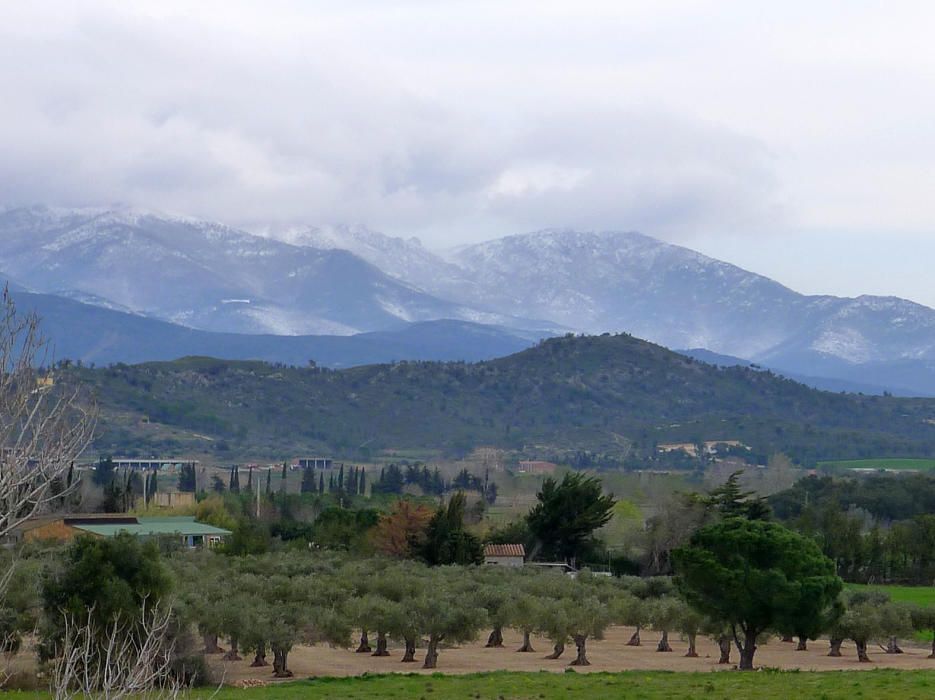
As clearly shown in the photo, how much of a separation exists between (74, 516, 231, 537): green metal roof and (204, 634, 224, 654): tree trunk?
92.7 feet

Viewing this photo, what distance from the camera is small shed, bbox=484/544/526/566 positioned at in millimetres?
72125

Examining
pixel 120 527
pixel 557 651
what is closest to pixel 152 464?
pixel 120 527

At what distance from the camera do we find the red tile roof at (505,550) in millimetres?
72688

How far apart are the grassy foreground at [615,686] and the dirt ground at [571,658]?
10.2 feet

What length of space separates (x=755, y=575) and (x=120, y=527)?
42.1 meters

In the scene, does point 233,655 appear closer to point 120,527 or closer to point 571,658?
point 571,658

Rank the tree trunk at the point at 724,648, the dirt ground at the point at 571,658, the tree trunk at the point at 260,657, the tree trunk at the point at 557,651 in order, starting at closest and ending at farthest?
1. the tree trunk at the point at 260,657
2. the dirt ground at the point at 571,658
3. the tree trunk at the point at 724,648
4. the tree trunk at the point at 557,651

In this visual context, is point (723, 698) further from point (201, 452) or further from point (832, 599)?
point (201, 452)

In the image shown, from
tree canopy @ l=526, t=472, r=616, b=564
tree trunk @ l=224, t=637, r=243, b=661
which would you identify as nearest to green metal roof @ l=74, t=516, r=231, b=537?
tree canopy @ l=526, t=472, r=616, b=564

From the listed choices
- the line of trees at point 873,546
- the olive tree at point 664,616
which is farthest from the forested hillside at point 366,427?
the olive tree at point 664,616

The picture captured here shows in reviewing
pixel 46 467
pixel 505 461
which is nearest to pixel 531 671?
pixel 46 467

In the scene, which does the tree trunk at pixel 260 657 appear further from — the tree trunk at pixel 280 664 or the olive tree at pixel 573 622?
the olive tree at pixel 573 622

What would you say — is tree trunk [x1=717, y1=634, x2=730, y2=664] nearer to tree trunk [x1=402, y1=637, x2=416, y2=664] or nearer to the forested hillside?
tree trunk [x1=402, y1=637, x2=416, y2=664]

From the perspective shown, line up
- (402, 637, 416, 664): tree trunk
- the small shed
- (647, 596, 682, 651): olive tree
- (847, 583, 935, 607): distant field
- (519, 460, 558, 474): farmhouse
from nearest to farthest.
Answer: (402, 637, 416, 664): tree trunk < (647, 596, 682, 651): olive tree < (847, 583, 935, 607): distant field < the small shed < (519, 460, 558, 474): farmhouse
